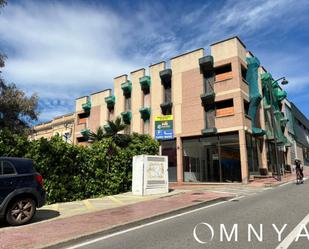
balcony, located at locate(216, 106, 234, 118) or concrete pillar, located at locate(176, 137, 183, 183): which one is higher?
balcony, located at locate(216, 106, 234, 118)

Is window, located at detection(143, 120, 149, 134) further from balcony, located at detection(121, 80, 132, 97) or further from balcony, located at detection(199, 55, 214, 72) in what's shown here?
balcony, located at detection(199, 55, 214, 72)

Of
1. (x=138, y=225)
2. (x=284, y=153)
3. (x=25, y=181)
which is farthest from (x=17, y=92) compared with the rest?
(x=284, y=153)

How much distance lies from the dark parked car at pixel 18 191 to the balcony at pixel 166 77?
22377mm

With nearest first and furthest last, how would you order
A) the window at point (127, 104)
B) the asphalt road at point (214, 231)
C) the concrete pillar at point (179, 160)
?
the asphalt road at point (214, 231)
the concrete pillar at point (179, 160)
the window at point (127, 104)

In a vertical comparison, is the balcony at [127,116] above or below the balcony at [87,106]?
below

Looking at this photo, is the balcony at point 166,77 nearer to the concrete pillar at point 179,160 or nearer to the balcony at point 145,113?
the balcony at point 145,113

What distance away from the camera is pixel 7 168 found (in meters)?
8.73

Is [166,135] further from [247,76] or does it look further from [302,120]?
[302,120]

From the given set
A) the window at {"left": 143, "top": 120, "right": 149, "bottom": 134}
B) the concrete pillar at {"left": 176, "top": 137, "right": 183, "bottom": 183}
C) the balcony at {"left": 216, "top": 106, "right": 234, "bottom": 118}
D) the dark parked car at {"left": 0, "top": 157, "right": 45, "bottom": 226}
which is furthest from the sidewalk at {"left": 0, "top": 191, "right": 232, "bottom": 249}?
the window at {"left": 143, "top": 120, "right": 149, "bottom": 134}

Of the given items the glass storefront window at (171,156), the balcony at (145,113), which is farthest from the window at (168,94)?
the glass storefront window at (171,156)

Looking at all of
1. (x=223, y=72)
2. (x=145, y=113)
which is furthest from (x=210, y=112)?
(x=145, y=113)

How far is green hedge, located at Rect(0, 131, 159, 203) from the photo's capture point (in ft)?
41.9

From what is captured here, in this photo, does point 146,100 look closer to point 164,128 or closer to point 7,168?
point 164,128

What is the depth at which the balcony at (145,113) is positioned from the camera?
3178 centimetres
